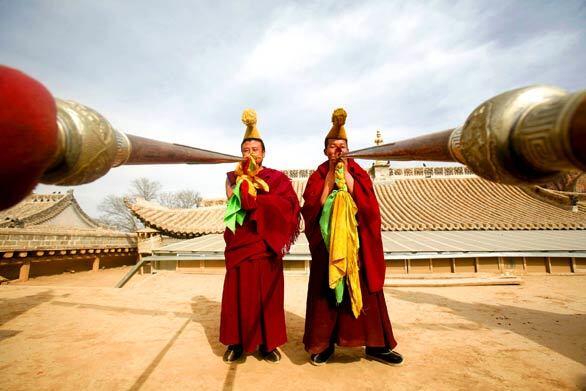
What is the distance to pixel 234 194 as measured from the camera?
2.74 metres

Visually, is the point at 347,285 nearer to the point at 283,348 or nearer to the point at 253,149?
the point at 283,348

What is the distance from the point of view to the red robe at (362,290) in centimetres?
242

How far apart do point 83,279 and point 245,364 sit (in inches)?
503

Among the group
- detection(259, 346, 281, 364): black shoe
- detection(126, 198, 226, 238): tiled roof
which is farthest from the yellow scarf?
detection(126, 198, 226, 238): tiled roof

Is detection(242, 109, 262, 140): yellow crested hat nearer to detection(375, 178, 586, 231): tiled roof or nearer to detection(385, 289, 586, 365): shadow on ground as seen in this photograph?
detection(385, 289, 586, 365): shadow on ground

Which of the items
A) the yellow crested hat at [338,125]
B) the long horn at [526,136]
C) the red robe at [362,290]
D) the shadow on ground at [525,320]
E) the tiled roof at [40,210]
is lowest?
the shadow on ground at [525,320]

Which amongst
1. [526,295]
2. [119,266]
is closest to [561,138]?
[526,295]

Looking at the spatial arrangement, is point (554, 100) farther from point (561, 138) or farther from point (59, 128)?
point (59, 128)

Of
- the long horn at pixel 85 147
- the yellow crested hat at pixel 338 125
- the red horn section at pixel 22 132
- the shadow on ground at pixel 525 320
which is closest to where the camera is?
the red horn section at pixel 22 132

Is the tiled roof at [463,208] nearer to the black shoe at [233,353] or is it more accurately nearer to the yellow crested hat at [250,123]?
the yellow crested hat at [250,123]

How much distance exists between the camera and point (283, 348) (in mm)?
2801

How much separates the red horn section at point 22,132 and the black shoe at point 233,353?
7.55 ft

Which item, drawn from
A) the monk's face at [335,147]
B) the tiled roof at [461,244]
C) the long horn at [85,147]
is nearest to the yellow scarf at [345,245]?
the monk's face at [335,147]

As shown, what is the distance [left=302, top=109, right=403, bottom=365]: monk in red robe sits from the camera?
242cm
